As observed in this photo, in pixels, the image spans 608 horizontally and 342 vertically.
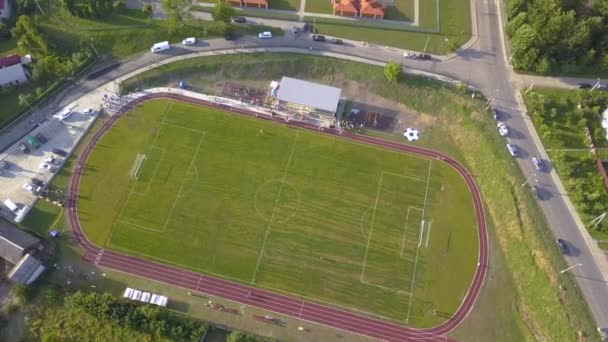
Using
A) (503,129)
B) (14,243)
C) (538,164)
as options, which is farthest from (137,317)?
(538,164)

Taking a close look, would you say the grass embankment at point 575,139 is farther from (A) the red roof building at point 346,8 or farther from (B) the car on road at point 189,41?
(B) the car on road at point 189,41

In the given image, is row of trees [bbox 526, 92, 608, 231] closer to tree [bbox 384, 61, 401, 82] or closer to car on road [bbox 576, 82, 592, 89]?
car on road [bbox 576, 82, 592, 89]

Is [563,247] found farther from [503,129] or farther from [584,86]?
[584,86]

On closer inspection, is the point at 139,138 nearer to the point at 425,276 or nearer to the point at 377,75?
the point at 377,75

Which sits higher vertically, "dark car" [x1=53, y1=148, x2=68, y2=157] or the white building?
the white building

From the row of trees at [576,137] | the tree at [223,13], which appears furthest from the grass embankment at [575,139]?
the tree at [223,13]

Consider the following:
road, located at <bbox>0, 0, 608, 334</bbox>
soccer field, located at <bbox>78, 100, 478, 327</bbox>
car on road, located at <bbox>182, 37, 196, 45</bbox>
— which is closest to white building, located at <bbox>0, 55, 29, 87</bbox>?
road, located at <bbox>0, 0, 608, 334</bbox>
